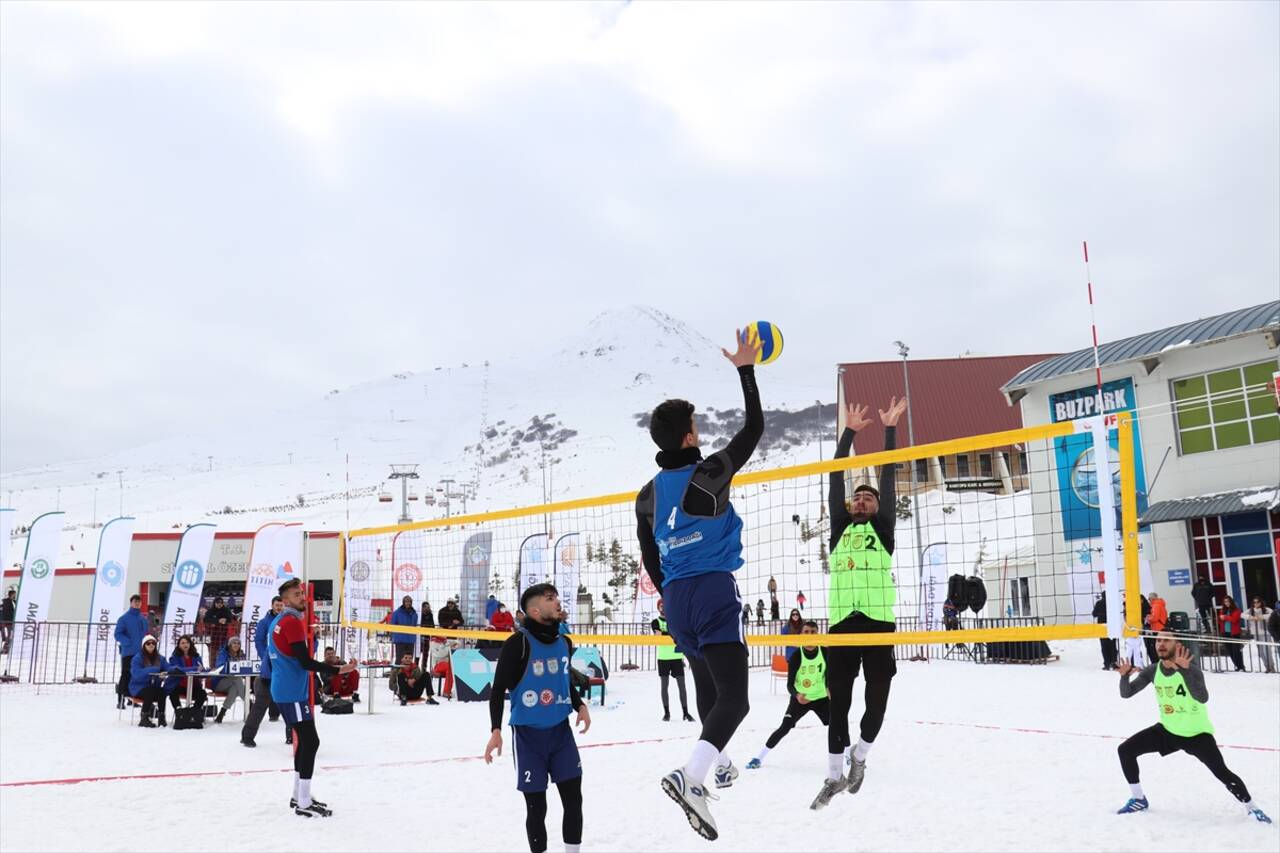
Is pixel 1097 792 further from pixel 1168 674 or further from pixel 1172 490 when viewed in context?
pixel 1172 490

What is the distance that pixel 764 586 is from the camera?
49.8 metres

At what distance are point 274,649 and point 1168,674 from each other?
829 centimetres

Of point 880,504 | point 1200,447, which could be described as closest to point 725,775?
point 880,504

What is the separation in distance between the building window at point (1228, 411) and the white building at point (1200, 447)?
0.02m

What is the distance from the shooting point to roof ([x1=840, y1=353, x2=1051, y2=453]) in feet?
150

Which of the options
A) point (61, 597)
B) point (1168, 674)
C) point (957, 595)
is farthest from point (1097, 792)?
point (61, 597)

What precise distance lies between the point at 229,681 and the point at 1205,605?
19616mm

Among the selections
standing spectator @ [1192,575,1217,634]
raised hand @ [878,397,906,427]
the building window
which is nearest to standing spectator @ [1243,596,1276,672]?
standing spectator @ [1192,575,1217,634]

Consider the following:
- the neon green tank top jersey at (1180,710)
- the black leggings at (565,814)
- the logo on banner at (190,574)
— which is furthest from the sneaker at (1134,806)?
the logo on banner at (190,574)

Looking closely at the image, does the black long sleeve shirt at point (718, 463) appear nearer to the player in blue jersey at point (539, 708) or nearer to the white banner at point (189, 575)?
the player in blue jersey at point (539, 708)

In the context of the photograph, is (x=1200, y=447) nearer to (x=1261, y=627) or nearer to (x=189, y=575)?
(x=1261, y=627)

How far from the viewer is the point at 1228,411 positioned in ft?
79.3

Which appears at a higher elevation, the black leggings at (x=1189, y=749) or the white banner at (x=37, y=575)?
the white banner at (x=37, y=575)

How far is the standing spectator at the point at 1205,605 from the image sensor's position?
21.7 m
